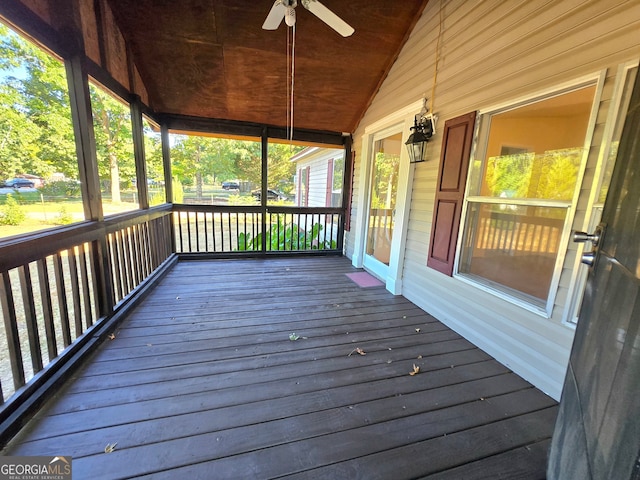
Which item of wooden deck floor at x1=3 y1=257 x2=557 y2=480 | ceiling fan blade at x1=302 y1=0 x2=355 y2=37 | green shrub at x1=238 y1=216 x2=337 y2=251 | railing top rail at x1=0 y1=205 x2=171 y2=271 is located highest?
ceiling fan blade at x1=302 y1=0 x2=355 y2=37

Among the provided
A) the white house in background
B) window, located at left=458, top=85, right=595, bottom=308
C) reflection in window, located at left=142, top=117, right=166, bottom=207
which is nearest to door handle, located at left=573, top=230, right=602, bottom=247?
window, located at left=458, top=85, right=595, bottom=308

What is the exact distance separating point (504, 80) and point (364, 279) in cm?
268

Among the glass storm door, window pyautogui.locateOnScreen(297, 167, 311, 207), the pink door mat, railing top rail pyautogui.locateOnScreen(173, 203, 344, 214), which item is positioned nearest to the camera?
the pink door mat

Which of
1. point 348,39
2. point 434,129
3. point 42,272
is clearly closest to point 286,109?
point 348,39

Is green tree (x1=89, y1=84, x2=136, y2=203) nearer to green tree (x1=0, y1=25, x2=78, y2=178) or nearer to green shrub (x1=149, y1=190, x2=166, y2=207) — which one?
green tree (x1=0, y1=25, x2=78, y2=178)

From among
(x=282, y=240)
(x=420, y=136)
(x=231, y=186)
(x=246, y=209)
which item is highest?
(x=420, y=136)

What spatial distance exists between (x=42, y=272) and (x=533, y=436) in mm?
2995

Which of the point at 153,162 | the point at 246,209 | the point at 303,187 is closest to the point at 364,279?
the point at 246,209

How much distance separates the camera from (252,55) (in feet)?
10.5

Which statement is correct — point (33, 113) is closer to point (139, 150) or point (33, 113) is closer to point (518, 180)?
point (139, 150)

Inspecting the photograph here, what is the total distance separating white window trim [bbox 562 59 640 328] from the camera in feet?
4.58

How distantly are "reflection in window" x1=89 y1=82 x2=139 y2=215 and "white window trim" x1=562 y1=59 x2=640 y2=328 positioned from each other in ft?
11.2

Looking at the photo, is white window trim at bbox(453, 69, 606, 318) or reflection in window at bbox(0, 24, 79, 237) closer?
reflection in window at bbox(0, 24, 79, 237)

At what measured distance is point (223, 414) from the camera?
4.87ft
